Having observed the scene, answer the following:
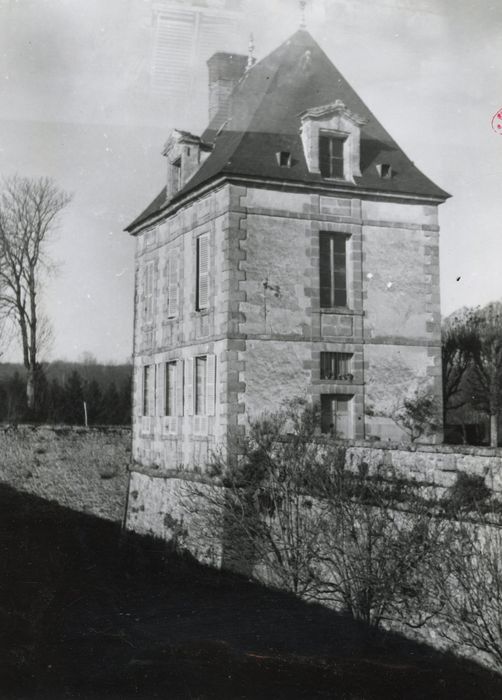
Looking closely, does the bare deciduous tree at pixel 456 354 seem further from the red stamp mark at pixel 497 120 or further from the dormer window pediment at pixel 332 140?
the red stamp mark at pixel 497 120

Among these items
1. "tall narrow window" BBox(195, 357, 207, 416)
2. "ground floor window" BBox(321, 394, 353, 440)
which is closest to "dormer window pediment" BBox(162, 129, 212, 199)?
"tall narrow window" BBox(195, 357, 207, 416)

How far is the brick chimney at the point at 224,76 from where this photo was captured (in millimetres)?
20750

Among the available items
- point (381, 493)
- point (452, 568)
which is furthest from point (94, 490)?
point (452, 568)

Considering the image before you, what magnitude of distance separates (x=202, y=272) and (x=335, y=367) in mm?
3849

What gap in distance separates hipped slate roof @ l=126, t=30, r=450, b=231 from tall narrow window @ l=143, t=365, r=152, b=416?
4544 mm

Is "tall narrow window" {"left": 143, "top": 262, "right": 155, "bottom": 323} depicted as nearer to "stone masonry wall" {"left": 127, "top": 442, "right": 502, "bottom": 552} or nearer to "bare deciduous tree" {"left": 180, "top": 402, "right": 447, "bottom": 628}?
"stone masonry wall" {"left": 127, "top": 442, "right": 502, "bottom": 552}

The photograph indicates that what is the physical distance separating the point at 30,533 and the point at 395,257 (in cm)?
1224

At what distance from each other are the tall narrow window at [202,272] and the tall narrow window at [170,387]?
2189mm

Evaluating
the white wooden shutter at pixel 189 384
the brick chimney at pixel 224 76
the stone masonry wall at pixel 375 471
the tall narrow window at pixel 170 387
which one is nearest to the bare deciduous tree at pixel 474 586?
the stone masonry wall at pixel 375 471

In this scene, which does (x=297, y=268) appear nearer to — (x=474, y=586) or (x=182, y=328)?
(x=182, y=328)

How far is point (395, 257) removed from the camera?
18.2m

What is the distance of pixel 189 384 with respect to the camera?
60.5 feet

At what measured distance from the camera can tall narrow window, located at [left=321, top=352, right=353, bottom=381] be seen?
1745cm

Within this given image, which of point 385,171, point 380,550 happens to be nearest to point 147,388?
point 385,171
